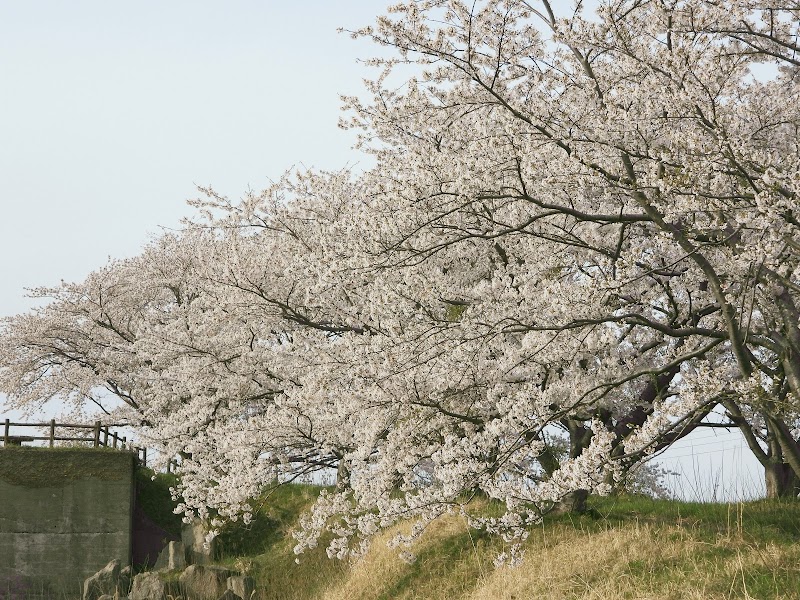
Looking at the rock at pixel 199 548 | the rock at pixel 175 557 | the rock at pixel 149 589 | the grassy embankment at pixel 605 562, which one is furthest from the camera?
the rock at pixel 199 548

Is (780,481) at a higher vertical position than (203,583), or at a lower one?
higher

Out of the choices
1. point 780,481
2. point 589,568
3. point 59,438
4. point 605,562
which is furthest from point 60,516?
point 780,481

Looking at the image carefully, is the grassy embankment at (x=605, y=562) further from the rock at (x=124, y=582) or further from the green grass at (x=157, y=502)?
the green grass at (x=157, y=502)

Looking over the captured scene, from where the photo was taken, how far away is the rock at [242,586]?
15719 millimetres

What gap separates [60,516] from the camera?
21.2 m

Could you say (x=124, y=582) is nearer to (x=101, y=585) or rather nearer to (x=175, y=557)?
(x=101, y=585)

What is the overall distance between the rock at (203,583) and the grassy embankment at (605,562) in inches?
46.0

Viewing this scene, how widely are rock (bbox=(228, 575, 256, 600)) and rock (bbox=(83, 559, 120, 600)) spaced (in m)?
2.87

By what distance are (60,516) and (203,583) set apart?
745 cm

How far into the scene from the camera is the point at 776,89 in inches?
581

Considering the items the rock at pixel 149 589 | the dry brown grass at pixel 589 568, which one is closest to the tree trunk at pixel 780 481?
the dry brown grass at pixel 589 568

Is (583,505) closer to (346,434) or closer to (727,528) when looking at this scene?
(727,528)

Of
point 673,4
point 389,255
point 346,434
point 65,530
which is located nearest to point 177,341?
point 346,434

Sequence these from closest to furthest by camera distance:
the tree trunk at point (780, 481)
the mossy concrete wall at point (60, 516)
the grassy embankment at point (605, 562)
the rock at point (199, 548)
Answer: the grassy embankment at point (605, 562) → the tree trunk at point (780, 481) → the rock at point (199, 548) → the mossy concrete wall at point (60, 516)
